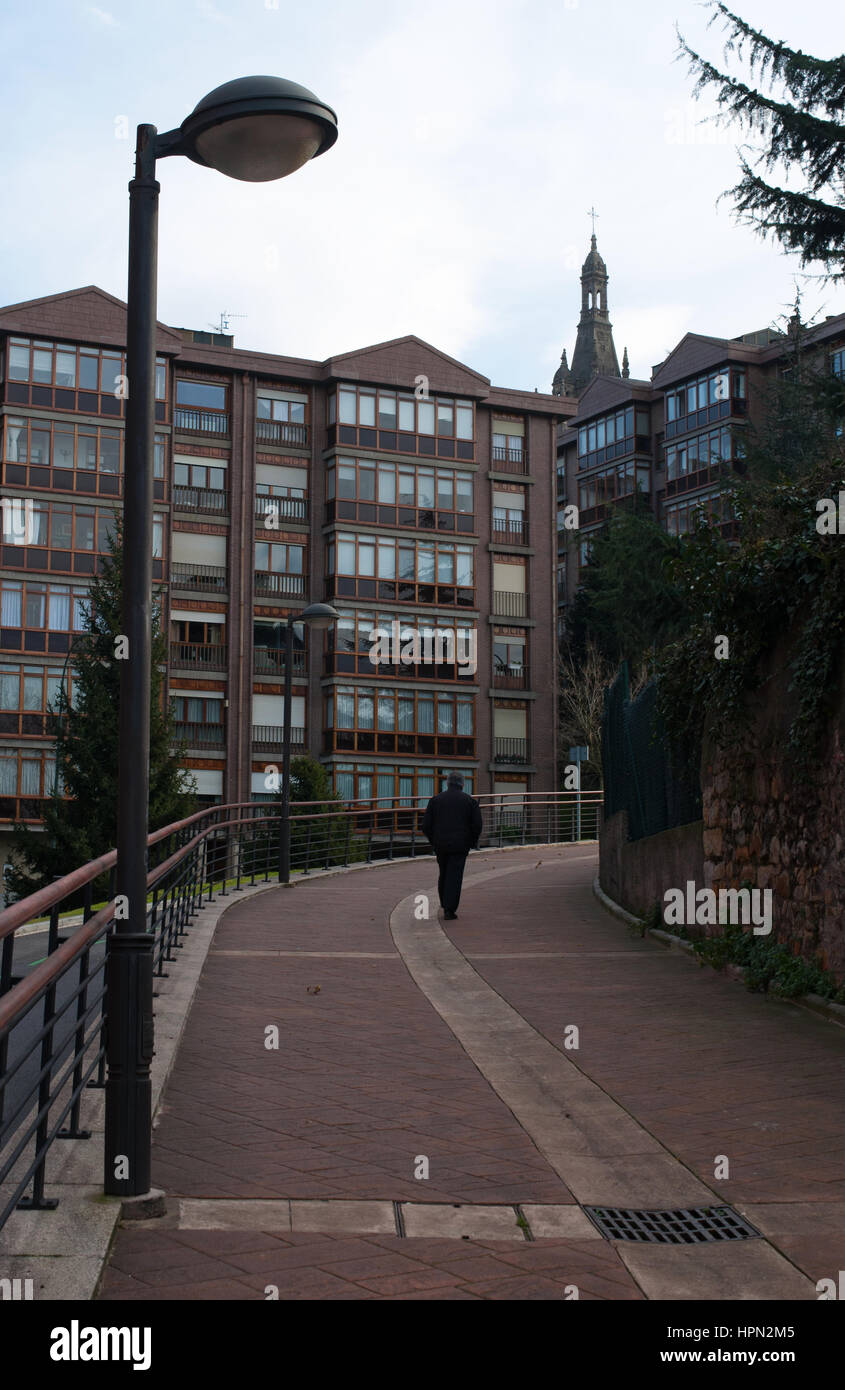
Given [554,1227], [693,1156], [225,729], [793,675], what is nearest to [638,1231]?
[554,1227]

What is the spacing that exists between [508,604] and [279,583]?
892cm

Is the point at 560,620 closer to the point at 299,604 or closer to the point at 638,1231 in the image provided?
the point at 299,604

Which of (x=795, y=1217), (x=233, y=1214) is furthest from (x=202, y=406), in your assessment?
(x=795, y=1217)

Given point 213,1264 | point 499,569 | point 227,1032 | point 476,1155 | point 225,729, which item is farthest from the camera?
point 499,569

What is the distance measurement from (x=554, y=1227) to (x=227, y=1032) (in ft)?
12.7

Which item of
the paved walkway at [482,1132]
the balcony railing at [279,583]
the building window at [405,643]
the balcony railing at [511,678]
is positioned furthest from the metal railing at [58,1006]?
the balcony railing at [511,678]

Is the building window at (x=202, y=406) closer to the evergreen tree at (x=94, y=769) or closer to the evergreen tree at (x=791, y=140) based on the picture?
the evergreen tree at (x=94, y=769)

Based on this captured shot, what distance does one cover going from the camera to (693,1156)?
20.7 feet

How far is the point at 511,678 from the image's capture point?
53.5 m

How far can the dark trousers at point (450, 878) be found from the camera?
51.4 ft

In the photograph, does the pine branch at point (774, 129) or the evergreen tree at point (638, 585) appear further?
the evergreen tree at point (638, 585)

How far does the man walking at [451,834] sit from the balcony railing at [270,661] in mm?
33543

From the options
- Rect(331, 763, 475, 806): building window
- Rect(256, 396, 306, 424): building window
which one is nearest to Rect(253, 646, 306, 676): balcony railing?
Rect(331, 763, 475, 806): building window

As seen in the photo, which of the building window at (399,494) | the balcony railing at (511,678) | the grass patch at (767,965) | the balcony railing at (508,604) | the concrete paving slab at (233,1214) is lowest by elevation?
the concrete paving slab at (233,1214)
